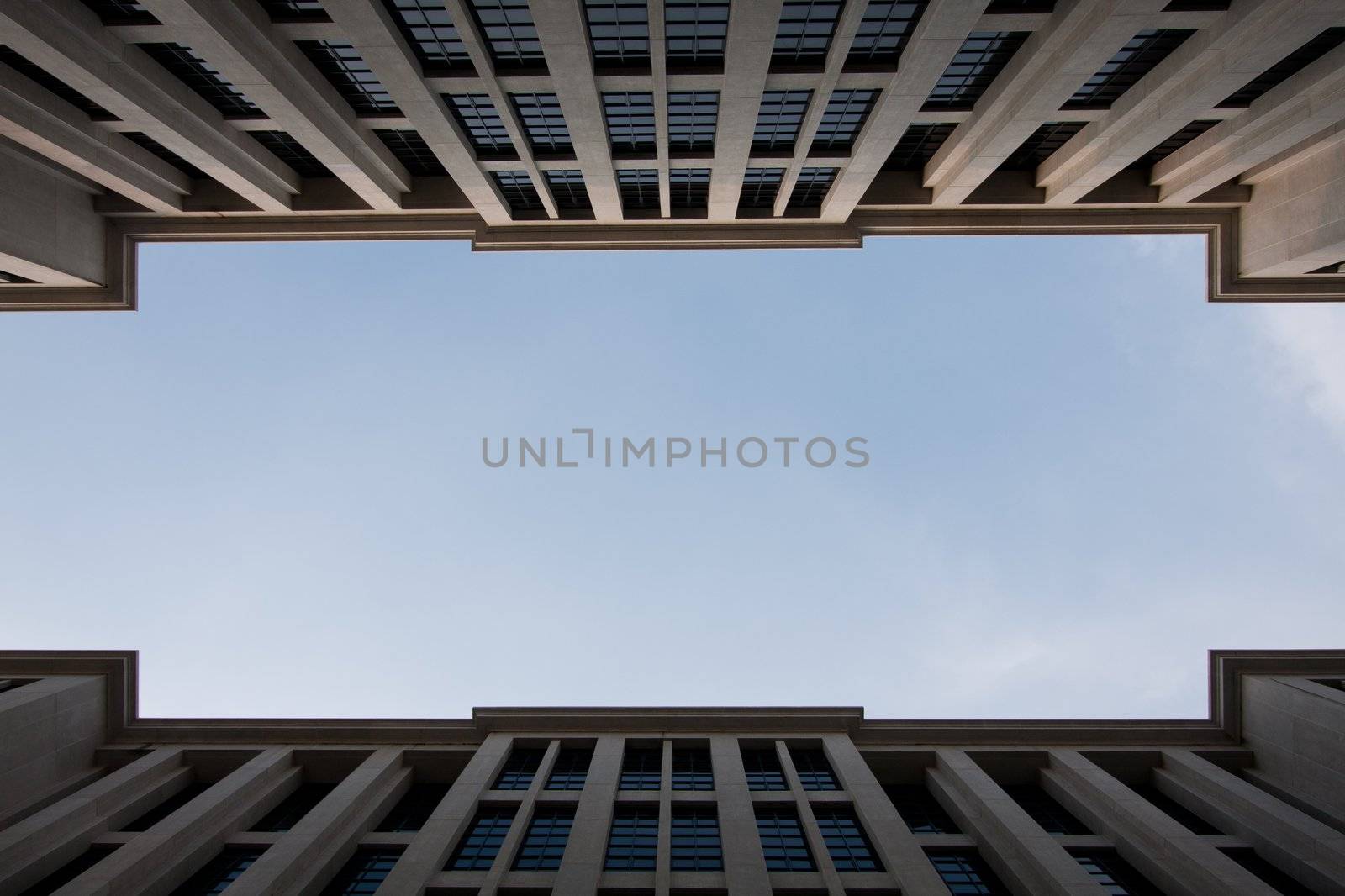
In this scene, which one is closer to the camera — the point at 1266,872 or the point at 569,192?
the point at 1266,872

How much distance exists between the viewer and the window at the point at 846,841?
22.9 m

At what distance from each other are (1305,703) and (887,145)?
23.3 m

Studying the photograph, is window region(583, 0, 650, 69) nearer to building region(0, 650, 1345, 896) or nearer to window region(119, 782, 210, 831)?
building region(0, 650, 1345, 896)

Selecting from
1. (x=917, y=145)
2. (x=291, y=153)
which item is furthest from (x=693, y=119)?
(x=291, y=153)

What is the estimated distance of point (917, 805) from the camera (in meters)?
29.0

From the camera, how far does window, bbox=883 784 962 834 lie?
27.0 metres

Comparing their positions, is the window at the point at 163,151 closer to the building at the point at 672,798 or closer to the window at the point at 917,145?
the building at the point at 672,798

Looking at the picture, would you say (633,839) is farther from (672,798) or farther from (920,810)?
(920,810)

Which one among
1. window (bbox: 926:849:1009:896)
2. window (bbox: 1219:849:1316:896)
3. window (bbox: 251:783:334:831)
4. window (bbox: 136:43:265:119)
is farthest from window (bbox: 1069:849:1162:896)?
window (bbox: 136:43:265:119)

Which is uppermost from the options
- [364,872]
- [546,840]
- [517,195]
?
[517,195]

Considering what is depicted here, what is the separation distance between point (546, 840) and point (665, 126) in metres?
23.2

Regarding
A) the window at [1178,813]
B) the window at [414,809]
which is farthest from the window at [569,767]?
the window at [1178,813]

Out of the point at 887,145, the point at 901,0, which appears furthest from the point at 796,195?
the point at 901,0

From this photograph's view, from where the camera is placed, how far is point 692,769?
29.6 m
